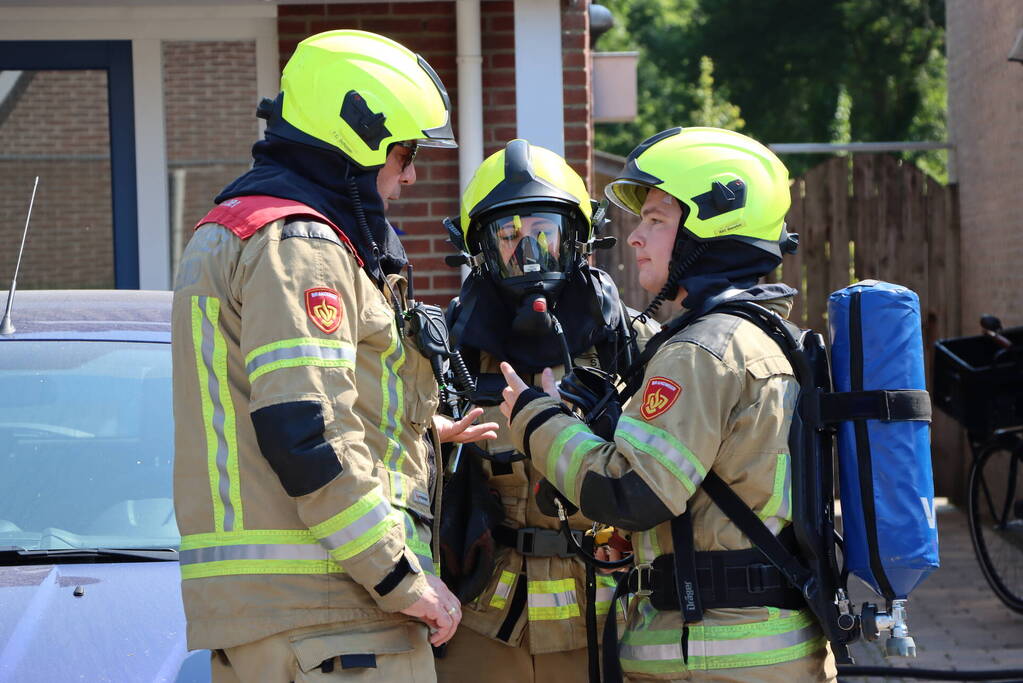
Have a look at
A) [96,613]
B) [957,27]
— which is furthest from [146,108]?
[957,27]

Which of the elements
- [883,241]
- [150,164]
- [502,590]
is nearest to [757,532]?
[502,590]

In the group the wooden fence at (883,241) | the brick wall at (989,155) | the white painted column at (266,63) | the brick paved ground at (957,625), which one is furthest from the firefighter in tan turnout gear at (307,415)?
the wooden fence at (883,241)

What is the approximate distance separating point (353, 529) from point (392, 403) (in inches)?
12.5

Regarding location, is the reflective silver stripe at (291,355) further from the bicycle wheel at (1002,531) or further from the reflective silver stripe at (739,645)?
the bicycle wheel at (1002,531)

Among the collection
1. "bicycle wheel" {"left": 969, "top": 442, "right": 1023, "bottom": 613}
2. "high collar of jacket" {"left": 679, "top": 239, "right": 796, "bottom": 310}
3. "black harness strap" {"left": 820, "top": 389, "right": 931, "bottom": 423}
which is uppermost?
"high collar of jacket" {"left": 679, "top": 239, "right": 796, "bottom": 310}

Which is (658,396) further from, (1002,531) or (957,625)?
(1002,531)

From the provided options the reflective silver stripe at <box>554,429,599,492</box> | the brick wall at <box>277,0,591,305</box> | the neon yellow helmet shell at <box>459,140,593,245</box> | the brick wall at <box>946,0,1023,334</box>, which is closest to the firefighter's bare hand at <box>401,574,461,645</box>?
the reflective silver stripe at <box>554,429,599,492</box>

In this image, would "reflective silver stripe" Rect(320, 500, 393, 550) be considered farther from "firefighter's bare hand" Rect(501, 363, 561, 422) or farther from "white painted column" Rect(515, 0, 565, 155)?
"white painted column" Rect(515, 0, 565, 155)

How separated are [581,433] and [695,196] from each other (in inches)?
21.9

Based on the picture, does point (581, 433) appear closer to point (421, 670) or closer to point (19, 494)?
point (421, 670)

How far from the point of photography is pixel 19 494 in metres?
3.30

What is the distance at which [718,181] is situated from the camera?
9.07 ft

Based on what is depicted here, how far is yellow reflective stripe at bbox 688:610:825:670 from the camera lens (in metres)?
2.58

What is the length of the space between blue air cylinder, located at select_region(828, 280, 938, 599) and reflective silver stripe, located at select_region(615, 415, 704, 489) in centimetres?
34
